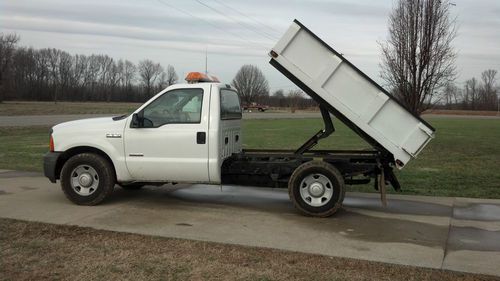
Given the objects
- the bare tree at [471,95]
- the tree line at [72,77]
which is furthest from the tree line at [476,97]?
the tree line at [72,77]

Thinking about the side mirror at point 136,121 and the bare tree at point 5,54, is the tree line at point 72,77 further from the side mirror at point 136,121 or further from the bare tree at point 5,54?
the side mirror at point 136,121

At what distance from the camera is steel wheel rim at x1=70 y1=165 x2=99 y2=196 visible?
8.00 metres

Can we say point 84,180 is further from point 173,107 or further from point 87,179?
point 173,107

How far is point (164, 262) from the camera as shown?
525cm

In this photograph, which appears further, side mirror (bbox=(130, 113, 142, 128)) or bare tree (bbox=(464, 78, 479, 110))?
bare tree (bbox=(464, 78, 479, 110))

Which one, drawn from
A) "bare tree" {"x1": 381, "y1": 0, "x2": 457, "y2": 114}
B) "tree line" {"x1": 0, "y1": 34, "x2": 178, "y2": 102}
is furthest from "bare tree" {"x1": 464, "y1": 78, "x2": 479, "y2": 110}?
"bare tree" {"x1": 381, "y1": 0, "x2": 457, "y2": 114}

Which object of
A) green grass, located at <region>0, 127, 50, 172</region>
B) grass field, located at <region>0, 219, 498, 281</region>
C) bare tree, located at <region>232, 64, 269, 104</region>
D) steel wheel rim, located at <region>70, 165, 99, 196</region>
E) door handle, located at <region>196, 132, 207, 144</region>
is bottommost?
grass field, located at <region>0, 219, 498, 281</region>

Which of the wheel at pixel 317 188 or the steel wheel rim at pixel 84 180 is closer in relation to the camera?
the wheel at pixel 317 188

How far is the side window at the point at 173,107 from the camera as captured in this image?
7762 millimetres

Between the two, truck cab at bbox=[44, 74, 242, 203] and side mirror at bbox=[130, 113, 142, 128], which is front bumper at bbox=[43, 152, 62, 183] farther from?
side mirror at bbox=[130, 113, 142, 128]

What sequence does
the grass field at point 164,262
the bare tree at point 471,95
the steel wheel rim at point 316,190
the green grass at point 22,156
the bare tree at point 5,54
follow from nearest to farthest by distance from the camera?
the grass field at point 164,262
the steel wheel rim at point 316,190
the green grass at point 22,156
the bare tree at point 5,54
the bare tree at point 471,95

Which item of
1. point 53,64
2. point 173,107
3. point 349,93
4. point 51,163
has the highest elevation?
point 53,64

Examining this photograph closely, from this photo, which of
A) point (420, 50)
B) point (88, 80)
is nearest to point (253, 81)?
point (88, 80)

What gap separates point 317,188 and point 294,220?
0.60 metres
